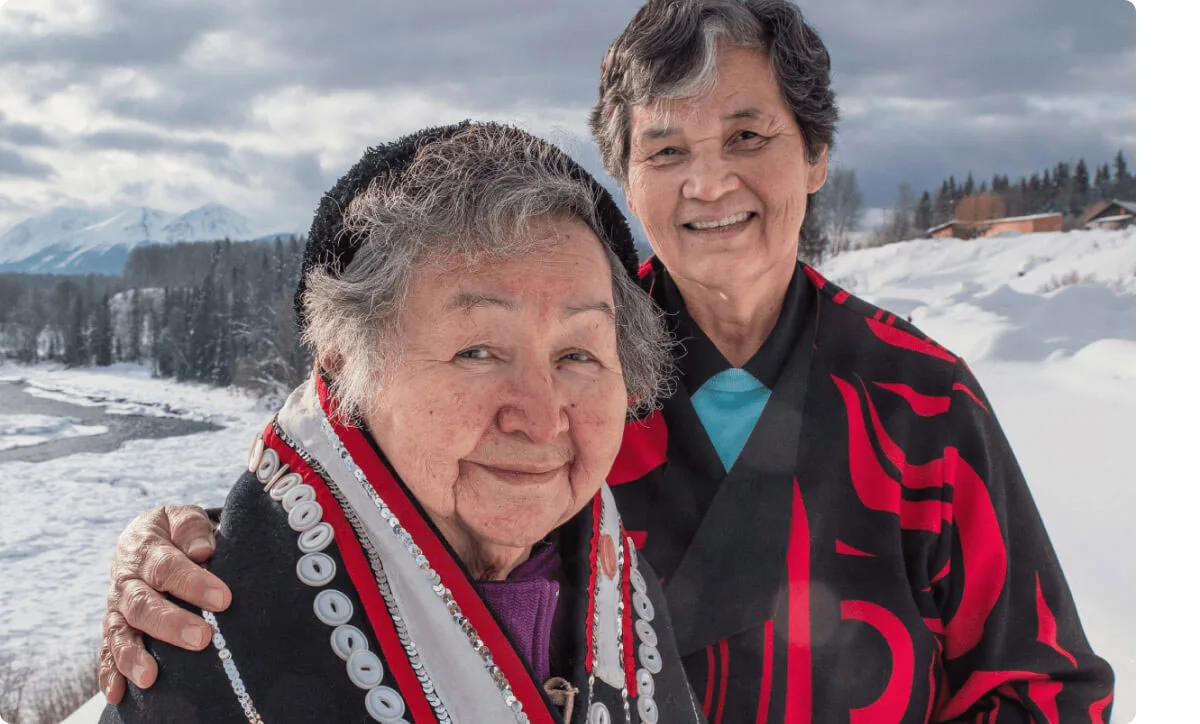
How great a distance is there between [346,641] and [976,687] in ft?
3.98

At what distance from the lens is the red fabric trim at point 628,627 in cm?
112

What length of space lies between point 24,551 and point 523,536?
24.0 feet

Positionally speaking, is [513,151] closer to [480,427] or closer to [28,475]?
[480,427]

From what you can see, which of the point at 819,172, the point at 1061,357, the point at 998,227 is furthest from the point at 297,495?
the point at 998,227

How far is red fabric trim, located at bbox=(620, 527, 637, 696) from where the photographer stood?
1.12 metres

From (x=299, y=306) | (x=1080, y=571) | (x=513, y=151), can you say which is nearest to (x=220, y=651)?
(x=299, y=306)

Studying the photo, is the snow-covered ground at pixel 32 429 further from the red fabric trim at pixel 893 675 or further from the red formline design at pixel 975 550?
the red formline design at pixel 975 550

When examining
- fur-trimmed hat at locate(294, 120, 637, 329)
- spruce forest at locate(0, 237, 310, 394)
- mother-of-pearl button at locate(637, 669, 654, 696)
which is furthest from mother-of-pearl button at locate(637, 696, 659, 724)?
spruce forest at locate(0, 237, 310, 394)

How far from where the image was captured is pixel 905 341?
5.19ft

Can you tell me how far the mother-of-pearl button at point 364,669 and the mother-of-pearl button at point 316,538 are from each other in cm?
13

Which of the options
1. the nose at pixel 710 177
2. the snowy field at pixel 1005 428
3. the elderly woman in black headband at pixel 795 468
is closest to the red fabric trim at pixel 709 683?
the elderly woman in black headband at pixel 795 468

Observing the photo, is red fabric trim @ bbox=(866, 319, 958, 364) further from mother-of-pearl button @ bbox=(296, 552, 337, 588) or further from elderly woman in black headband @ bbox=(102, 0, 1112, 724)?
mother-of-pearl button @ bbox=(296, 552, 337, 588)

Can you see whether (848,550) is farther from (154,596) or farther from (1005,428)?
(1005,428)

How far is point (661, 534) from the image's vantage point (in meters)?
1.62
